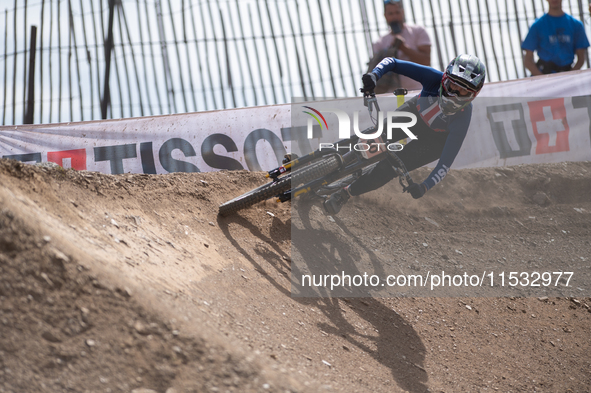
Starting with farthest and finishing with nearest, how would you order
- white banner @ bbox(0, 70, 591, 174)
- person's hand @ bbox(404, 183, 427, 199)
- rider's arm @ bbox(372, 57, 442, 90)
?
white banner @ bbox(0, 70, 591, 174), rider's arm @ bbox(372, 57, 442, 90), person's hand @ bbox(404, 183, 427, 199)

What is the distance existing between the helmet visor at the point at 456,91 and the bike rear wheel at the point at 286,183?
157 centimetres

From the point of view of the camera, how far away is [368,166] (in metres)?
6.10

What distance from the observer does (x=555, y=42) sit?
8.16m

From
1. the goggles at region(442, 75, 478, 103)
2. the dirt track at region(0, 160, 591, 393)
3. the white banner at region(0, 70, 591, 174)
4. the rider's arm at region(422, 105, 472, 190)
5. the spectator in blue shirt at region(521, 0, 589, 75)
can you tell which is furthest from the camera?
the spectator in blue shirt at region(521, 0, 589, 75)

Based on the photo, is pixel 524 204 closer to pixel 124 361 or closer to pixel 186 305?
pixel 186 305

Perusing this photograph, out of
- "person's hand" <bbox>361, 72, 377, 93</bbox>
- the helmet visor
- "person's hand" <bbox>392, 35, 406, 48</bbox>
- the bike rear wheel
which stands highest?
"person's hand" <bbox>392, 35, 406, 48</bbox>

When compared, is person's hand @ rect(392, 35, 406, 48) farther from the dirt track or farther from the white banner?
the dirt track

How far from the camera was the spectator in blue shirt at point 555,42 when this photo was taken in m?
7.96

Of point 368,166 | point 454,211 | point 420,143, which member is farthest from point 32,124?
point 454,211

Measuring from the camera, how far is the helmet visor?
16.9ft

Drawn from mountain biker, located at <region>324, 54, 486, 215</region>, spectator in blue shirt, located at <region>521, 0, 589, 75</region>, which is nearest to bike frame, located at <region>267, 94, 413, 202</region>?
mountain biker, located at <region>324, 54, 486, 215</region>

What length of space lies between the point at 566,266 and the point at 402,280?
2.66m

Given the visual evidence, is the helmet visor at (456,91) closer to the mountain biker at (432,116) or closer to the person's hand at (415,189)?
the mountain biker at (432,116)

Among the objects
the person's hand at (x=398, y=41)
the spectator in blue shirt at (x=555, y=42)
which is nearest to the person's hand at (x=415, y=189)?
the person's hand at (x=398, y=41)
